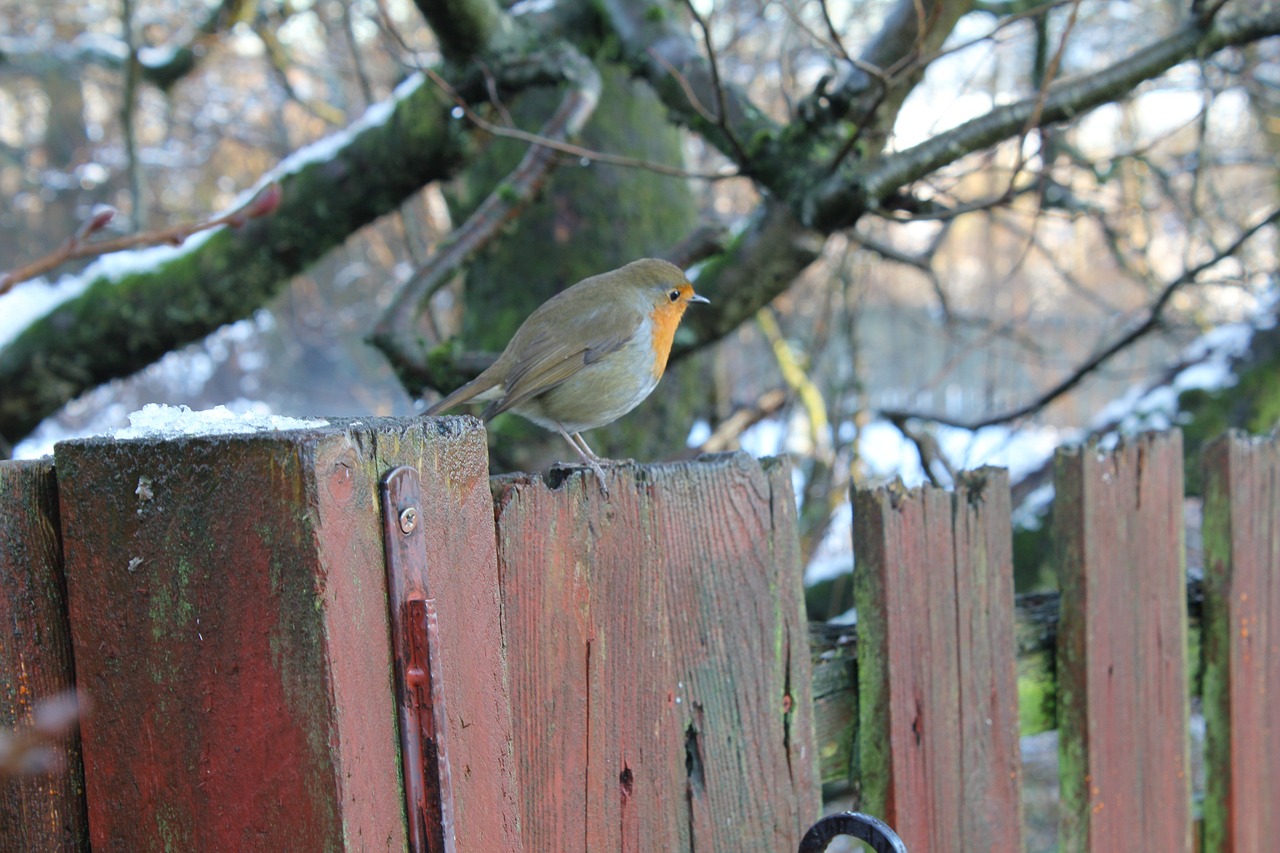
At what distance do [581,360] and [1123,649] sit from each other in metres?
1.07

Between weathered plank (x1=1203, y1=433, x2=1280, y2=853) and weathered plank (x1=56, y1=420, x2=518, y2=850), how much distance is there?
5.22 feet

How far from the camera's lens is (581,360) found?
75.4 inches

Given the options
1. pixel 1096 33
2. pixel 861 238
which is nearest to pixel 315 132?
pixel 1096 33

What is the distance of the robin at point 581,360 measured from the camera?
1863mm

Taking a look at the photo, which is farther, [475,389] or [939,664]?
[475,389]

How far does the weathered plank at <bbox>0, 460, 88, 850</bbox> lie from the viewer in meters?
0.99

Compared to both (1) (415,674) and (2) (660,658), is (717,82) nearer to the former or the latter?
(2) (660,658)

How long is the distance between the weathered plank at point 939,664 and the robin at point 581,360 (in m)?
0.57

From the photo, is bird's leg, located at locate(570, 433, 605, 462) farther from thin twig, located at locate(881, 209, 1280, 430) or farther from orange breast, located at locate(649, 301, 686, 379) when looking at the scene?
thin twig, located at locate(881, 209, 1280, 430)

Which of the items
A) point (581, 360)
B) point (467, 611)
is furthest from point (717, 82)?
point (467, 611)

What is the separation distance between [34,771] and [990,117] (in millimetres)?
2102

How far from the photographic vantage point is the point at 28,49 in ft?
19.9

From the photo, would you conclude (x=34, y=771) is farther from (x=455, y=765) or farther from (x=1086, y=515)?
(x=1086, y=515)

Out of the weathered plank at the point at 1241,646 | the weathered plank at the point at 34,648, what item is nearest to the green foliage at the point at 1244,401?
the weathered plank at the point at 1241,646
